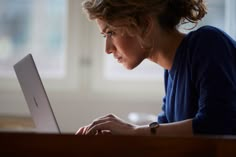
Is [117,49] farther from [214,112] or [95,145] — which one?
[95,145]

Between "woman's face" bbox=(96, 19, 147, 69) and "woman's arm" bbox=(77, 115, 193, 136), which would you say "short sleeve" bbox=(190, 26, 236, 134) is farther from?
"woman's face" bbox=(96, 19, 147, 69)

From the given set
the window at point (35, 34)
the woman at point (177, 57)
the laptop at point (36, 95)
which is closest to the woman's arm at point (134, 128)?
the woman at point (177, 57)

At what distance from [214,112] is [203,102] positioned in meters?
0.04

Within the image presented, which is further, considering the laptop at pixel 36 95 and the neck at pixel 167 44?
the neck at pixel 167 44

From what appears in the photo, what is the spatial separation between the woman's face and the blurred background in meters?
1.44

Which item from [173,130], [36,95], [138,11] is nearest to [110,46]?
[138,11]

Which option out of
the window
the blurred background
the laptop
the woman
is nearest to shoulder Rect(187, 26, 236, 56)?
the woman

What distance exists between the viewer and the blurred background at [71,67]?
9.37ft

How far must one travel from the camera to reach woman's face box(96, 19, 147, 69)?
53.4 inches

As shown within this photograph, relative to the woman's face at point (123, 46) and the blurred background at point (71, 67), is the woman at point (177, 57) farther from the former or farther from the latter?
the blurred background at point (71, 67)

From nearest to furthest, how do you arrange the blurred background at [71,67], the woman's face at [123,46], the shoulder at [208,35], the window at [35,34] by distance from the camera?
1. the shoulder at [208,35]
2. the woman's face at [123,46]
3. the blurred background at [71,67]
4. the window at [35,34]

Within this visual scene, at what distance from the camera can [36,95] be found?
4.23 ft

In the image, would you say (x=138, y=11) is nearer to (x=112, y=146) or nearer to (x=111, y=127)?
(x=111, y=127)

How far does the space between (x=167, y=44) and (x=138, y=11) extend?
0.49 ft
